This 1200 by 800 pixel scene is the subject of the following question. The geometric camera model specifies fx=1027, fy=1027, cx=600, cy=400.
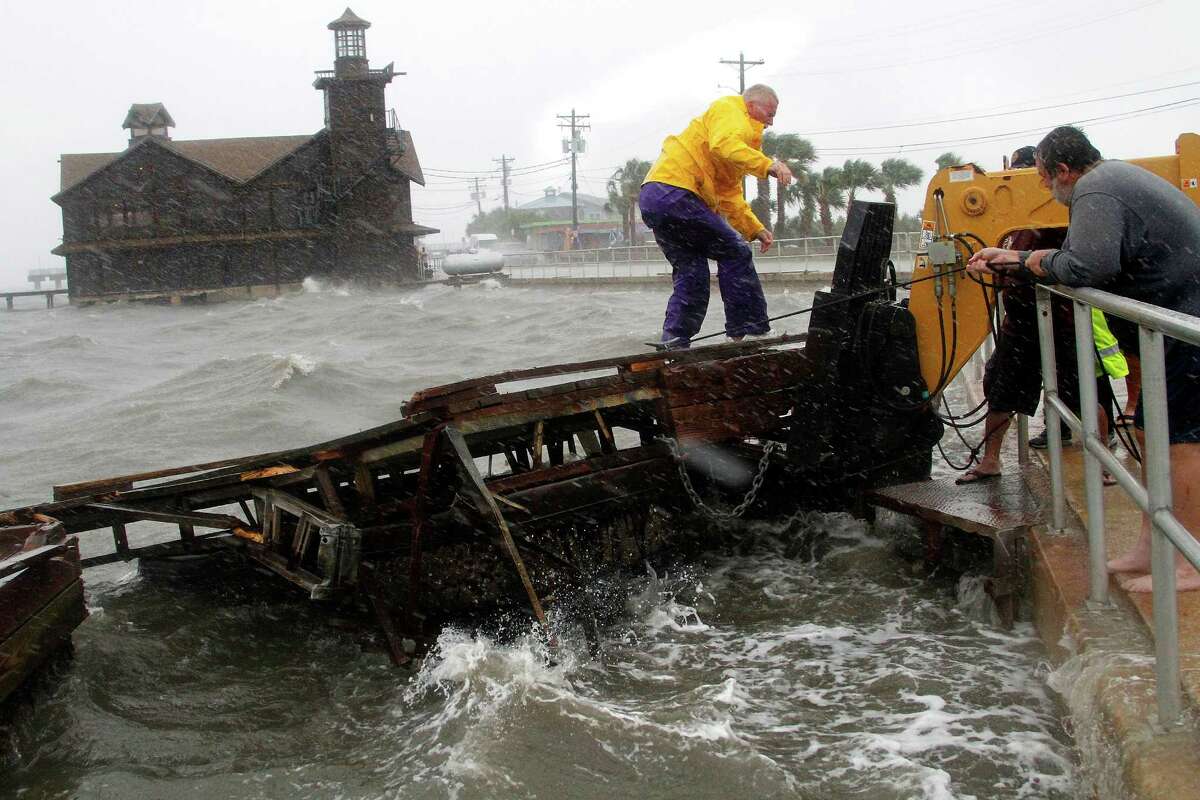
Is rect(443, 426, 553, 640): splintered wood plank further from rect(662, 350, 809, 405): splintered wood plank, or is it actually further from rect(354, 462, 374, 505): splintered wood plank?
rect(662, 350, 809, 405): splintered wood plank

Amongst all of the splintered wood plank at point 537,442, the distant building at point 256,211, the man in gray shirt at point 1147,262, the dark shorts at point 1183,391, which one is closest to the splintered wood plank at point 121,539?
the splintered wood plank at point 537,442

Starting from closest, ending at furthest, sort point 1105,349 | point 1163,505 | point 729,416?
point 1163,505 → point 1105,349 → point 729,416

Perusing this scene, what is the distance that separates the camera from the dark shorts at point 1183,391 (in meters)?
3.47

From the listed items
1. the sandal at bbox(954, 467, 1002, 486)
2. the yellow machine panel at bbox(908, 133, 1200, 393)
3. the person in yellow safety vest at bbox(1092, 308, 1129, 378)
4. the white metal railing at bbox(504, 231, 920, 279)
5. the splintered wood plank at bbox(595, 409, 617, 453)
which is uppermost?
the white metal railing at bbox(504, 231, 920, 279)

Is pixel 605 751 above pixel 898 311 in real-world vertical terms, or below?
below

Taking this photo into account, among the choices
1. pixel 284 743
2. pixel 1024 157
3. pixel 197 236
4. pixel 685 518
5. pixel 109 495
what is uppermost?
pixel 197 236

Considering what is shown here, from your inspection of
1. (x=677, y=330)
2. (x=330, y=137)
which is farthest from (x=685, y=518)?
(x=330, y=137)

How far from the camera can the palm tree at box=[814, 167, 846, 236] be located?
4725cm

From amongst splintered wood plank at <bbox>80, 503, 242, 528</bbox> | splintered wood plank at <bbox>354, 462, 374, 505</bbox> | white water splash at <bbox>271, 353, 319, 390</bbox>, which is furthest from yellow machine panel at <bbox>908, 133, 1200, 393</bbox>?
white water splash at <bbox>271, 353, 319, 390</bbox>

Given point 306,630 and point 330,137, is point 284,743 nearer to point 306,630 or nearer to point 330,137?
point 306,630

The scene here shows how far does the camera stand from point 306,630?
599cm

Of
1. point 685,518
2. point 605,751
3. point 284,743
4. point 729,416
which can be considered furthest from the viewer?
point 685,518

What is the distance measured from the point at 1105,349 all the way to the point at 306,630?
176 inches

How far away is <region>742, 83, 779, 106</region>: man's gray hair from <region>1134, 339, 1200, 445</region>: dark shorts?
3.49 meters
